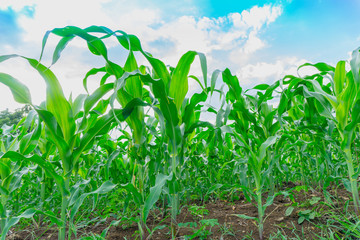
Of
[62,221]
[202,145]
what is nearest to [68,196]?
[62,221]

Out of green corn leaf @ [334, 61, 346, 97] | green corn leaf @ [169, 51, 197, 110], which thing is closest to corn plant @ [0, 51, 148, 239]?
green corn leaf @ [169, 51, 197, 110]

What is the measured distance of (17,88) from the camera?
1.29 metres

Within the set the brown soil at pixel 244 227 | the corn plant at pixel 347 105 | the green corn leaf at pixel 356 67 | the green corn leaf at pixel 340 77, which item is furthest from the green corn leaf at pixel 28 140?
the green corn leaf at pixel 340 77

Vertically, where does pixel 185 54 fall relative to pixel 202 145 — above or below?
above

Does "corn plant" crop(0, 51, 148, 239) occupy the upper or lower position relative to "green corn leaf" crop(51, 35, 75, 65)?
lower

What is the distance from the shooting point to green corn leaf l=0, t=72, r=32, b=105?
4.17 feet

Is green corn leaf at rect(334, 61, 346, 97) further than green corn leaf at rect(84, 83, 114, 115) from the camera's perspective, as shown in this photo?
Yes

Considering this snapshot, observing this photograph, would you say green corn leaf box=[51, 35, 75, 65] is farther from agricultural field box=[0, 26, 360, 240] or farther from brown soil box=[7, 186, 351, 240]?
brown soil box=[7, 186, 351, 240]

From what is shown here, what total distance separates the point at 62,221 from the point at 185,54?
1278mm

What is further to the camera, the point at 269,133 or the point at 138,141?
the point at 269,133

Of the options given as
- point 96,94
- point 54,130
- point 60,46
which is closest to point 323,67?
point 96,94

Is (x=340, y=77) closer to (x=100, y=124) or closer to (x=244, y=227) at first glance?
(x=244, y=227)

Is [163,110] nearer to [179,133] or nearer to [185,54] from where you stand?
[179,133]

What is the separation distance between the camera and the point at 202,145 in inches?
129
